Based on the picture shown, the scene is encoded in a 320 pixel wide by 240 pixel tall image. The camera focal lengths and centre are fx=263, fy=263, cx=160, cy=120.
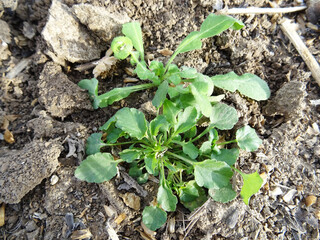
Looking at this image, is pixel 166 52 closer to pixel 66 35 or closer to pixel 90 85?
pixel 90 85

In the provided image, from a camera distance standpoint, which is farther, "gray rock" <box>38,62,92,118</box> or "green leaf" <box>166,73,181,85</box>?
"gray rock" <box>38,62,92,118</box>

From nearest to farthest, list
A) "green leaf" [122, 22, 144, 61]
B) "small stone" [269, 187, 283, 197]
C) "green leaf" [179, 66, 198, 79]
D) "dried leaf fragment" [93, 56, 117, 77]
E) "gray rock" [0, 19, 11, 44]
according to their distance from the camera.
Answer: "green leaf" [179, 66, 198, 79], "small stone" [269, 187, 283, 197], "green leaf" [122, 22, 144, 61], "dried leaf fragment" [93, 56, 117, 77], "gray rock" [0, 19, 11, 44]

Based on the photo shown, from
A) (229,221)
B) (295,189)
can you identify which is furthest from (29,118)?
(295,189)

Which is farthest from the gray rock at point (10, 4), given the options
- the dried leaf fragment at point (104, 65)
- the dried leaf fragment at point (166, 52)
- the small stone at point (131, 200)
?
the small stone at point (131, 200)

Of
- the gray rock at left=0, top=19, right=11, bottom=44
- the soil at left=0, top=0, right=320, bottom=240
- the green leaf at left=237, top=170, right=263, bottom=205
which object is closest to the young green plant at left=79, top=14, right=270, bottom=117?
the soil at left=0, top=0, right=320, bottom=240

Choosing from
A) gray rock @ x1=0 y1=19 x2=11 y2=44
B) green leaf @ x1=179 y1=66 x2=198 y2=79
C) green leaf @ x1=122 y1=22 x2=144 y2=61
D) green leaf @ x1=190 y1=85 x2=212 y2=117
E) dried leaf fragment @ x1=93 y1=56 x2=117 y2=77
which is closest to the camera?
green leaf @ x1=190 y1=85 x2=212 y2=117

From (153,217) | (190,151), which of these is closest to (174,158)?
(190,151)

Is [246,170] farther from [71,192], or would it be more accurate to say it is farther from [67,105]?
[67,105]

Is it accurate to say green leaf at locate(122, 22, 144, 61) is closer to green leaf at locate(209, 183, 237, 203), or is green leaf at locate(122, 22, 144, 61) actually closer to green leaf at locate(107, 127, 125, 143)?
green leaf at locate(107, 127, 125, 143)
